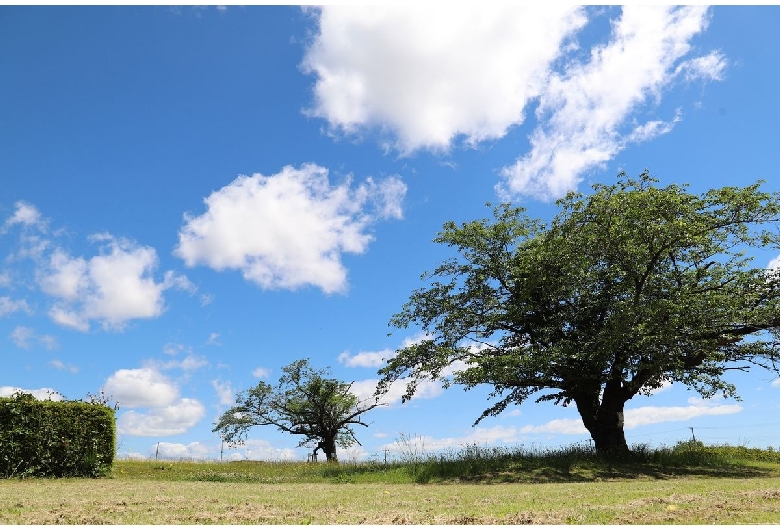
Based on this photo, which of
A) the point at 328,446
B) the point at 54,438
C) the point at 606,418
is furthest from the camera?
the point at 328,446

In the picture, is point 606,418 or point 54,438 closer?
point 54,438

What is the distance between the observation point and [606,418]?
84.4 ft

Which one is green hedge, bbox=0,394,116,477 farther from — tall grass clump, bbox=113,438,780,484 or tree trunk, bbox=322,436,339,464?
tree trunk, bbox=322,436,339,464

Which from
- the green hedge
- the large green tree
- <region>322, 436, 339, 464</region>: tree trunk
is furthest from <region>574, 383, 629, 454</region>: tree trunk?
<region>322, 436, 339, 464</region>: tree trunk

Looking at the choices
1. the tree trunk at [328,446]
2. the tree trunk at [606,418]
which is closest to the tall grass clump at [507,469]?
the tree trunk at [606,418]

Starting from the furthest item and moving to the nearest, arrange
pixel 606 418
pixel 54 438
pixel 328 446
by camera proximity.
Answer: pixel 328 446 < pixel 606 418 < pixel 54 438

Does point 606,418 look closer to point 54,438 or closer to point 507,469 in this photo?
point 507,469

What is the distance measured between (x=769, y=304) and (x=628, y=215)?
249 inches

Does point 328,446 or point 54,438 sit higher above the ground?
point 54,438

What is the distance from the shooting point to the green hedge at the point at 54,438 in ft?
66.6

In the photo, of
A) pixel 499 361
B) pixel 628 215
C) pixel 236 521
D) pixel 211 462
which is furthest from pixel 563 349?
pixel 211 462

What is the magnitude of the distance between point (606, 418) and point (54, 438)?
74.3 feet

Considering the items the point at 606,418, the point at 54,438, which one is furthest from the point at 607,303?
the point at 54,438

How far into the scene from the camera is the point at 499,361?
2244cm
